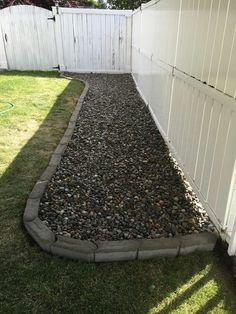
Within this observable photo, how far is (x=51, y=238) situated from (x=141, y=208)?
3.08 feet

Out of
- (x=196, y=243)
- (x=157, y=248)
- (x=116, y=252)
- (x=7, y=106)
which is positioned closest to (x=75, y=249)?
(x=116, y=252)

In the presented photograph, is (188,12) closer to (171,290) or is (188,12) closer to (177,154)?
(177,154)

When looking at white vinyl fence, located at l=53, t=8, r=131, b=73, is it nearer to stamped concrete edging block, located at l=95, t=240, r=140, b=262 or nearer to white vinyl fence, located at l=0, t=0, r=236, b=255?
white vinyl fence, located at l=0, t=0, r=236, b=255

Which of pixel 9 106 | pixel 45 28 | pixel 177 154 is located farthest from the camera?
pixel 45 28

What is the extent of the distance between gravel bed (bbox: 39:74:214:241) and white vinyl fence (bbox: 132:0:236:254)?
10.3 inches

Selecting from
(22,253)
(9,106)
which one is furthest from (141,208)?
(9,106)

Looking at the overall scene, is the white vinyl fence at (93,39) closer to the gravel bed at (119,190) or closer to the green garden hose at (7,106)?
the green garden hose at (7,106)

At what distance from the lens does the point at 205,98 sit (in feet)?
8.96

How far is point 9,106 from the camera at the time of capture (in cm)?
635

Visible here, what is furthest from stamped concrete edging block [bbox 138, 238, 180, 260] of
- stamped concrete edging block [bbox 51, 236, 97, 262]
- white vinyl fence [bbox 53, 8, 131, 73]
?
white vinyl fence [bbox 53, 8, 131, 73]

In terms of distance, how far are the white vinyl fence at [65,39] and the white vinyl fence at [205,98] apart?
6.93 m

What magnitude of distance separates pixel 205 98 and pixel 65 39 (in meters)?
9.09

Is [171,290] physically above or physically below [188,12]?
below

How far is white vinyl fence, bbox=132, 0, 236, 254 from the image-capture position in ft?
7.42
